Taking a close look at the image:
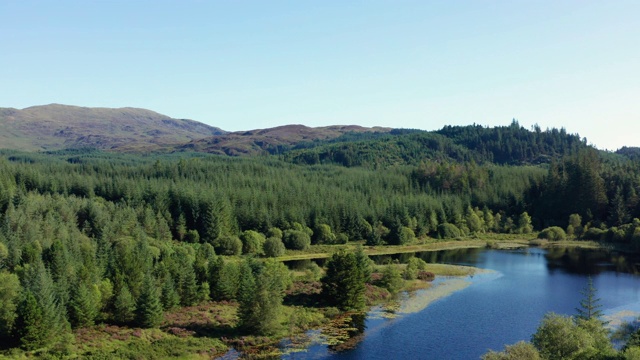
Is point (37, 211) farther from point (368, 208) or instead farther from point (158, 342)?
point (368, 208)

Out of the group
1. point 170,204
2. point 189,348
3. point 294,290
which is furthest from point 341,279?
point 170,204

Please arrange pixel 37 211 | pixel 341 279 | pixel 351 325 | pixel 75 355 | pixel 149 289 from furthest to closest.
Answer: pixel 37 211 < pixel 341 279 < pixel 351 325 < pixel 149 289 < pixel 75 355

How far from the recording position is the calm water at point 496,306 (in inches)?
2987

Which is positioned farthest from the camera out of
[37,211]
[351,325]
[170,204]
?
[170,204]

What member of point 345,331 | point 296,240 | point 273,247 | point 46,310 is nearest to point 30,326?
point 46,310

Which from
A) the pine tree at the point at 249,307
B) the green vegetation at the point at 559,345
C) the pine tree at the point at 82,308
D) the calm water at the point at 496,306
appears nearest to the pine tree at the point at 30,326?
the pine tree at the point at 82,308

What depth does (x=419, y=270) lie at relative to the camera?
128 meters

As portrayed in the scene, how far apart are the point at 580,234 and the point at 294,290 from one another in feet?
425

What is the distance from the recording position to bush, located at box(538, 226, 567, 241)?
18638cm

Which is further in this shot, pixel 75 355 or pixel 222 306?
pixel 222 306

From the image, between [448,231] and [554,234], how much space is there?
3618 cm

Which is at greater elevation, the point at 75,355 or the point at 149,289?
the point at 149,289

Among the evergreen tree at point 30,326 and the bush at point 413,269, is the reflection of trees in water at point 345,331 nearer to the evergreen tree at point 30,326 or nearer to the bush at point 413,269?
the bush at point 413,269

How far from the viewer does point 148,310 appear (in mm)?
79188
